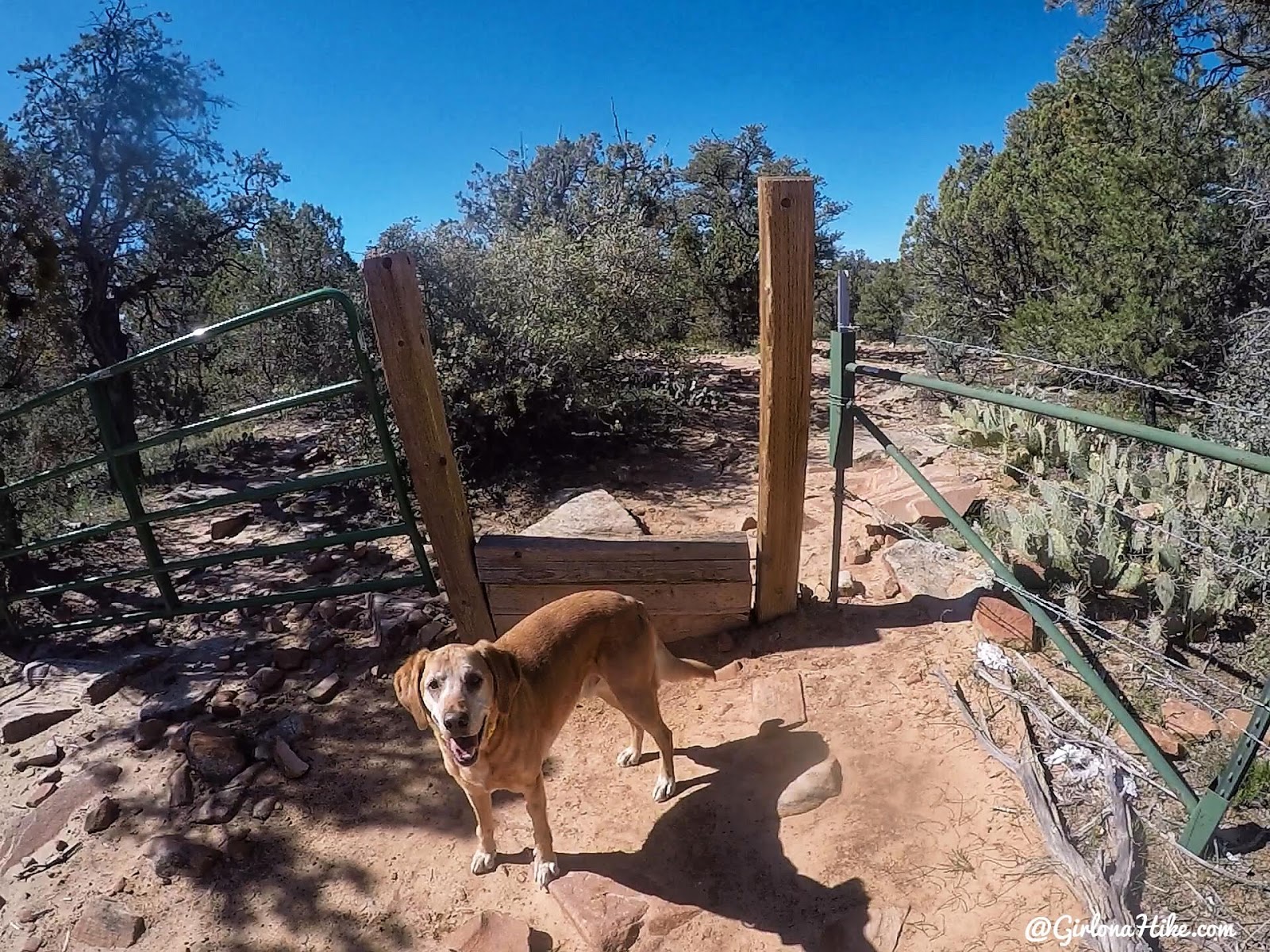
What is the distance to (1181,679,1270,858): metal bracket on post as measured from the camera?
5.83 ft

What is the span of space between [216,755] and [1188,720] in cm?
391

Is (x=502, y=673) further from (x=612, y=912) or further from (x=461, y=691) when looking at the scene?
(x=612, y=912)

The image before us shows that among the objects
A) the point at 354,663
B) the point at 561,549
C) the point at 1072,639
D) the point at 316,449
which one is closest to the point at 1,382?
the point at 316,449

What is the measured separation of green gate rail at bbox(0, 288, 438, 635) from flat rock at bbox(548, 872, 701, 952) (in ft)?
5.77

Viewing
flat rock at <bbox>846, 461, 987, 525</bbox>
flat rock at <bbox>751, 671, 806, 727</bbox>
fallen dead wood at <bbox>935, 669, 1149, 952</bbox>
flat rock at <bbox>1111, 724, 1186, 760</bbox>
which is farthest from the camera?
flat rock at <bbox>846, 461, 987, 525</bbox>

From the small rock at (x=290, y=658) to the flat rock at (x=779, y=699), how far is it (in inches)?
92.4

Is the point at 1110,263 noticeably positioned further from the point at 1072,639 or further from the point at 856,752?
the point at 856,752

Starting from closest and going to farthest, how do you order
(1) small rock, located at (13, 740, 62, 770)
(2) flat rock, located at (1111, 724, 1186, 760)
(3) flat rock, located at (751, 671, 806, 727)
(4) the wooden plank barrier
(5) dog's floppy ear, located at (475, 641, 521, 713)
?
(5) dog's floppy ear, located at (475, 641, 521, 713) → (2) flat rock, located at (1111, 724, 1186, 760) → (3) flat rock, located at (751, 671, 806, 727) → (1) small rock, located at (13, 740, 62, 770) → (4) the wooden plank barrier

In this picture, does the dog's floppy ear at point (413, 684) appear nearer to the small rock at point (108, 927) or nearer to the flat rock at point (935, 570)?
the small rock at point (108, 927)

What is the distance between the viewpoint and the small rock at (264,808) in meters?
2.90

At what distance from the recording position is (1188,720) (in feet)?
8.50

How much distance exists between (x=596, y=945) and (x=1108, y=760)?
1.80m

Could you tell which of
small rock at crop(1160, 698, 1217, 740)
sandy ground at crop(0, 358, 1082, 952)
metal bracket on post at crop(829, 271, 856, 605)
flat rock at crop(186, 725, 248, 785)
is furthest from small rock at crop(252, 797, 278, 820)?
small rock at crop(1160, 698, 1217, 740)

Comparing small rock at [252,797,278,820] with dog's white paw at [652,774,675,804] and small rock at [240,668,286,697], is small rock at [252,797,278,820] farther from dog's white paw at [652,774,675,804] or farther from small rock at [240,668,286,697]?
dog's white paw at [652,774,675,804]
